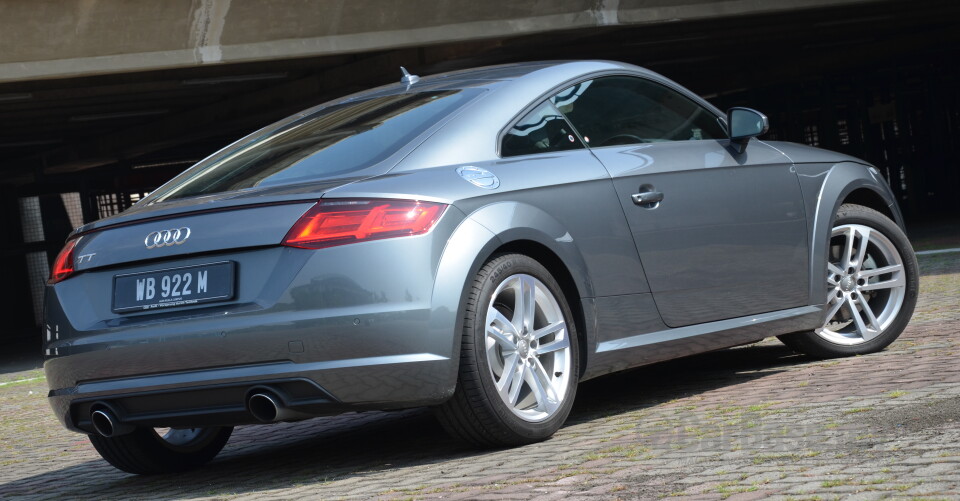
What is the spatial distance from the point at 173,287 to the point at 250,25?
11208 mm

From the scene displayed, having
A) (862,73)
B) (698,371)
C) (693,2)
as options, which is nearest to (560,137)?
(698,371)

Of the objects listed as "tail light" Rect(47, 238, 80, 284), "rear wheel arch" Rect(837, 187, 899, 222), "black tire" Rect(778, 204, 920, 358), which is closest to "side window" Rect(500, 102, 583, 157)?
"tail light" Rect(47, 238, 80, 284)

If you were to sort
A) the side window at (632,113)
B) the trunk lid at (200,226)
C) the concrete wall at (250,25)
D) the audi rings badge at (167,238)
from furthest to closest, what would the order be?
the concrete wall at (250,25), the side window at (632,113), the audi rings badge at (167,238), the trunk lid at (200,226)

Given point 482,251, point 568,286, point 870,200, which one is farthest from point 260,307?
point 870,200

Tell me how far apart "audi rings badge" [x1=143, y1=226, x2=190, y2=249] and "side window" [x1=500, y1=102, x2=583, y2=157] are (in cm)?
121

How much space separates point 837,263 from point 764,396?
132 cm

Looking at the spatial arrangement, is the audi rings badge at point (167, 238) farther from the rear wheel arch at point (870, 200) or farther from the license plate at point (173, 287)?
the rear wheel arch at point (870, 200)

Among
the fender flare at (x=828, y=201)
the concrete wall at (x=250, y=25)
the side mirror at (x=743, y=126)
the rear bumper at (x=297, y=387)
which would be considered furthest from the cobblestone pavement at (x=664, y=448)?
the concrete wall at (x=250, y=25)

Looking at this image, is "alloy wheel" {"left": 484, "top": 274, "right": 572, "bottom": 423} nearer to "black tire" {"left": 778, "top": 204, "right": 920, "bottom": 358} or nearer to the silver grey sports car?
the silver grey sports car

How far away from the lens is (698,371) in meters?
6.54

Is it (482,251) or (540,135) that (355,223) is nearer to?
(482,251)

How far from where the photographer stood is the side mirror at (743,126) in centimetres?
579

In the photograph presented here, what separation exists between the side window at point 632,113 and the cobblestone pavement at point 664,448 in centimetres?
114

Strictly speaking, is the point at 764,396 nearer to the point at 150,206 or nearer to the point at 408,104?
the point at 408,104
